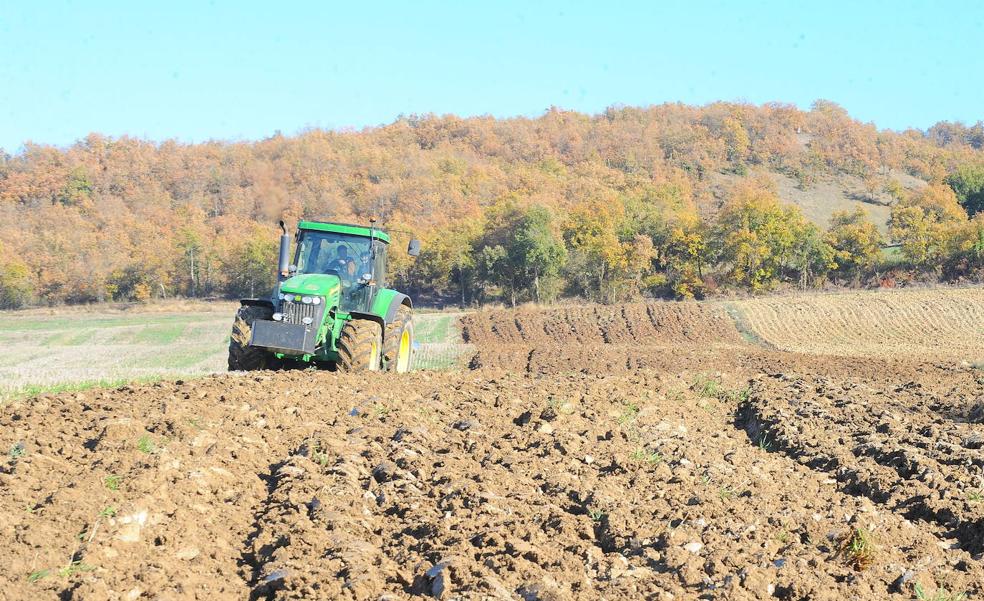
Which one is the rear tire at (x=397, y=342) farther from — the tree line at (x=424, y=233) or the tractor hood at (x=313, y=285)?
the tree line at (x=424, y=233)

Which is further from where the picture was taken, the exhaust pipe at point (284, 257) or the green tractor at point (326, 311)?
the exhaust pipe at point (284, 257)

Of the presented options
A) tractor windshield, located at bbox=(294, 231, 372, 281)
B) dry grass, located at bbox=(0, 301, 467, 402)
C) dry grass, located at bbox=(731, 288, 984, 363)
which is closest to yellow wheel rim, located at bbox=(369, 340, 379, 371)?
tractor windshield, located at bbox=(294, 231, 372, 281)

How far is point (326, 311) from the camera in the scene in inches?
524

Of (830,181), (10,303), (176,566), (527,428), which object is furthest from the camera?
(830,181)

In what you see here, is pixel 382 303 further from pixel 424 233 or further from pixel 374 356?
pixel 424 233

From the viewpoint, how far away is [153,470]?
692 cm

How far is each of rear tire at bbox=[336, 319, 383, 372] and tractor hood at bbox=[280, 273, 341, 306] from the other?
0.52 m

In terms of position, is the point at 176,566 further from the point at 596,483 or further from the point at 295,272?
the point at 295,272

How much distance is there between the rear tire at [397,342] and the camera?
1459cm

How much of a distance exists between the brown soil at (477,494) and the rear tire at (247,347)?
164cm

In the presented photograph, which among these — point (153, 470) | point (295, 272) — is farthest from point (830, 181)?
point (153, 470)

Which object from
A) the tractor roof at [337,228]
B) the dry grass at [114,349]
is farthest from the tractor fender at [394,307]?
the dry grass at [114,349]

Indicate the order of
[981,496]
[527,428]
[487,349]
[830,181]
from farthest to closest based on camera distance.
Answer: [830,181]
[487,349]
[527,428]
[981,496]

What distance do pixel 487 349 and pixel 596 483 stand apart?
19738mm
